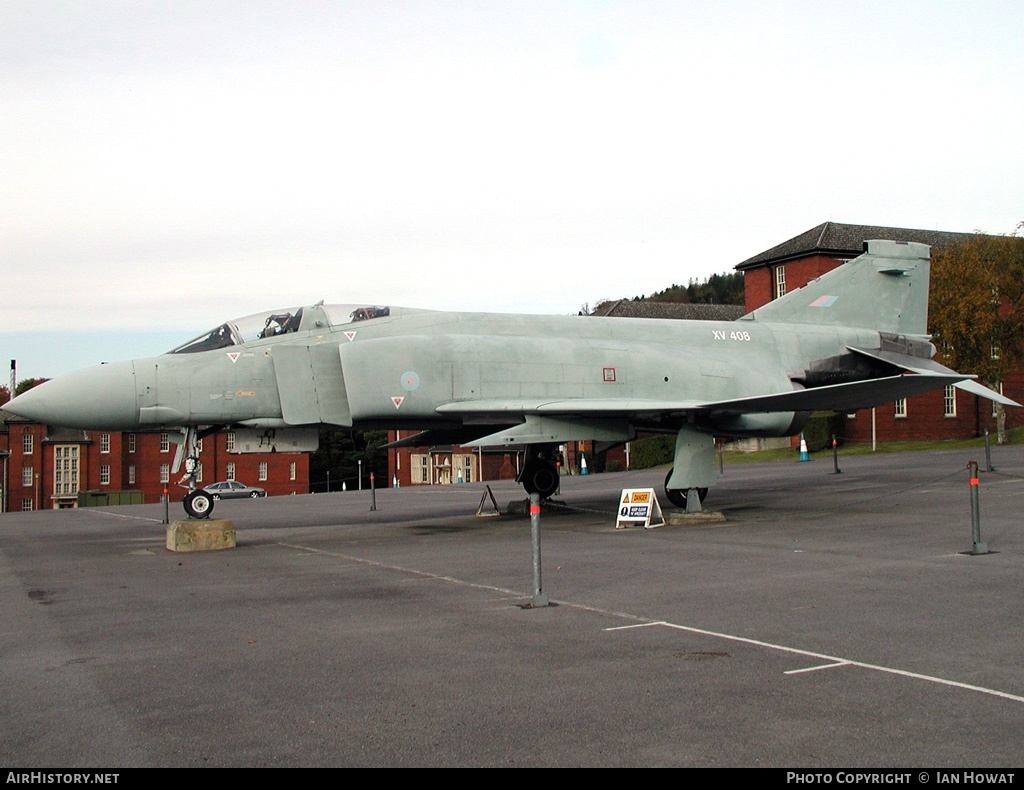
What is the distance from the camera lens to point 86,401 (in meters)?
14.6

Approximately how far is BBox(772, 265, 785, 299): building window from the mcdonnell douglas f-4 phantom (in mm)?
39087

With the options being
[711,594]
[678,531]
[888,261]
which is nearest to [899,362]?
[888,261]

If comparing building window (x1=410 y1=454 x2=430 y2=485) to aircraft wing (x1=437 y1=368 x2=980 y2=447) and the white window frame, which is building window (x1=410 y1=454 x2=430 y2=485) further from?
aircraft wing (x1=437 y1=368 x2=980 y2=447)

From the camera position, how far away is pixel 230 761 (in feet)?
14.3

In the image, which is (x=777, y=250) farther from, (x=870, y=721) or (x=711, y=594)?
(x=870, y=721)

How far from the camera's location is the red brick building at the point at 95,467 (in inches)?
3214

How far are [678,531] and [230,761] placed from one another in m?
10.8

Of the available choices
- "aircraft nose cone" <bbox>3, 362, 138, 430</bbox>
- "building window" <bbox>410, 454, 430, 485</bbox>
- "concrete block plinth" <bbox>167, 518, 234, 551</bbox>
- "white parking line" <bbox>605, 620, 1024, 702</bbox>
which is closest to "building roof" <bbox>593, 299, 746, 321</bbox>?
"building window" <bbox>410, 454, 430, 485</bbox>

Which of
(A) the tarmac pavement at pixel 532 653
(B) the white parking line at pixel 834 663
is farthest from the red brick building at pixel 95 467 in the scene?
(B) the white parking line at pixel 834 663

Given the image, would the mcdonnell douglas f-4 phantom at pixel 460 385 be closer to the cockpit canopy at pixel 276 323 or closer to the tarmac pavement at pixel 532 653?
the cockpit canopy at pixel 276 323

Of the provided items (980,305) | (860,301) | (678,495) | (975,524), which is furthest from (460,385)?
(980,305)

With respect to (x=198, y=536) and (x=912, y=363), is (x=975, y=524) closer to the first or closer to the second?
(x=198, y=536)

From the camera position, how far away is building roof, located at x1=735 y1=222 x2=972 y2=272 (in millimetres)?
54500

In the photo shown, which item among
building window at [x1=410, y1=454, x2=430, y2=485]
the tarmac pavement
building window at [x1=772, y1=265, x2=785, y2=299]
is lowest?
building window at [x1=410, y1=454, x2=430, y2=485]
